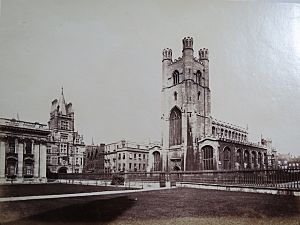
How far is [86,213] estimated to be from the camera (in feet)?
16.8

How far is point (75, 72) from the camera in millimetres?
5648

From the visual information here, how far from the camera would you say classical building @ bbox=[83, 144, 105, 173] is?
5.57 metres

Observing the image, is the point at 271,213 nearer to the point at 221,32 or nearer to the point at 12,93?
the point at 221,32

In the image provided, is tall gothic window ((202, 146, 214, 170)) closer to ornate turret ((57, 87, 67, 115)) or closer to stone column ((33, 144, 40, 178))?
ornate turret ((57, 87, 67, 115))

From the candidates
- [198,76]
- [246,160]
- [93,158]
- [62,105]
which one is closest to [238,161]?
[246,160]

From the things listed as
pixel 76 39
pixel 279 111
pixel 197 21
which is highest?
pixel 197 21

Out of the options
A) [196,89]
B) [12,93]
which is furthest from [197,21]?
[12,93]

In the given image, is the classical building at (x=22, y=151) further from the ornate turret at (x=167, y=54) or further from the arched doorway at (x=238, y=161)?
the arched doorway at (x=238, y=161)

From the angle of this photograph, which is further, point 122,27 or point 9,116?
point 122,27

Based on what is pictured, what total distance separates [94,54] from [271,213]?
3.12m

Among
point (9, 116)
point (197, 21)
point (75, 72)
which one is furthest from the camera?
point (197, 21)

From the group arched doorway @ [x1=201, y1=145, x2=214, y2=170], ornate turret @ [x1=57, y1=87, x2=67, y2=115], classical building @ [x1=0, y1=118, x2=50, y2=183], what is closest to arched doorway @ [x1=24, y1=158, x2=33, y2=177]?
classical building @ [x1=0, y1=118, x2=50, y2=183]

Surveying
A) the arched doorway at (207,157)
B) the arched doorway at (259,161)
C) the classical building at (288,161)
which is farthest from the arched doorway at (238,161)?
the classical building at (288,161)

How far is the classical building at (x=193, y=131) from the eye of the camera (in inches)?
233
